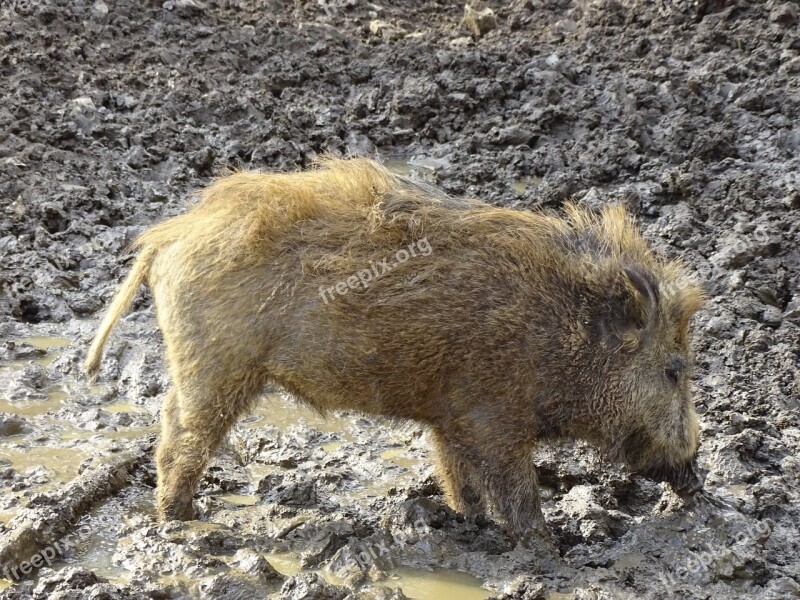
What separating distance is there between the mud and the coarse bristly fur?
368 mm

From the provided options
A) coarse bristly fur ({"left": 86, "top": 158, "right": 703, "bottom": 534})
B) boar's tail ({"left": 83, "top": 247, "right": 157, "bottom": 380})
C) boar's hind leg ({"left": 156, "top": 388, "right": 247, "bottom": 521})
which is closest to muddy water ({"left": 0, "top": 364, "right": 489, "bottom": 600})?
boar's hind leg ({"left": 156, "top": 388, "right": 247, "bottom": 521})

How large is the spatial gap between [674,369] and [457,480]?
3.82ft

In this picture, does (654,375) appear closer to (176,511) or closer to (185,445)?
(185,445)

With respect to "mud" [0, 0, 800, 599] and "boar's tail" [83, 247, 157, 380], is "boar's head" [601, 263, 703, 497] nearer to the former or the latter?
"mud" [0, 0, 800, 599]

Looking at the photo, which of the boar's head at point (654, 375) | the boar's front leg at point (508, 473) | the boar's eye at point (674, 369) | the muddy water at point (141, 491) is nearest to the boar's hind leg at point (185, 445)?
the muddy water at point (141, 491)

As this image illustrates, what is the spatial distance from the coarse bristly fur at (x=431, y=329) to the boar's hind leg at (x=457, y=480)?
37 mm

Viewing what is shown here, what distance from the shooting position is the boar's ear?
14.0 feet

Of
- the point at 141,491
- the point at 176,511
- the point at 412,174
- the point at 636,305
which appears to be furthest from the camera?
the point at 412,174

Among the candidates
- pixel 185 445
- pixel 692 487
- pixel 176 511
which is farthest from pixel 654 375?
pixel 176 511

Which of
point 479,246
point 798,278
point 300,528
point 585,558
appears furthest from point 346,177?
point 798,278

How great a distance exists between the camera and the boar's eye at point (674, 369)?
14.3 ft

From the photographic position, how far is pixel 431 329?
4.15m

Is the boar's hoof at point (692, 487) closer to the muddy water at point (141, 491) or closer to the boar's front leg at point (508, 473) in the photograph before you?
the boar's front leg at point (508, 473)

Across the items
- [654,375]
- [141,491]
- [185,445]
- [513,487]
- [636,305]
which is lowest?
[141,491]
